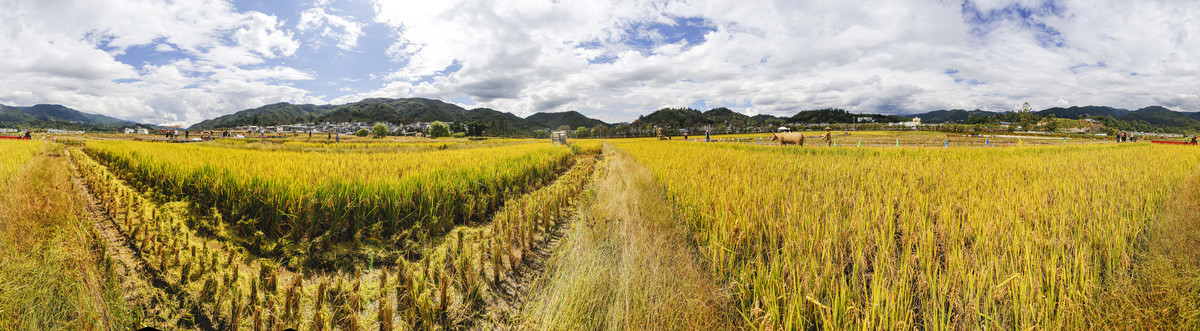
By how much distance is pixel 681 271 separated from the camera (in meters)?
2.69

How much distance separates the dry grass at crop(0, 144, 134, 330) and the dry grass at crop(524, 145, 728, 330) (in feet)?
8.20

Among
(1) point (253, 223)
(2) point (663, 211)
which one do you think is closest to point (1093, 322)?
(2) point (663, 211)

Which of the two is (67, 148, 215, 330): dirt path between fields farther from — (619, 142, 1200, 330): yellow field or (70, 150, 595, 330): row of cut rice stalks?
(619, 142, 1200, 330): yellow field

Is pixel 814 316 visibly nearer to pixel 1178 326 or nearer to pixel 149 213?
pixel 1178 326

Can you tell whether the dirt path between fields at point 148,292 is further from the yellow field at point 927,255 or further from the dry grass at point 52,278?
the yellow field at point 927,255

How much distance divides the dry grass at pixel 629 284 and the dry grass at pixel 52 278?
98.4 inches

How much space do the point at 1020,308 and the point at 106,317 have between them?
5158 mm

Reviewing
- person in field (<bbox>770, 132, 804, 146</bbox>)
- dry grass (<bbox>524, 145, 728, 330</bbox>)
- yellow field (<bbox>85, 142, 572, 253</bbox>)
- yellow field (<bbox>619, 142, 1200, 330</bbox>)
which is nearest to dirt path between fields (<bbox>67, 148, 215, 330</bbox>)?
yellow field (<bbox>85, 142, 572, 253</bbox>)

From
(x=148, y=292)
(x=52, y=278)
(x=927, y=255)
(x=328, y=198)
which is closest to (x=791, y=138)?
(x=927, y=255)

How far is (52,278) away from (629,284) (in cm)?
389

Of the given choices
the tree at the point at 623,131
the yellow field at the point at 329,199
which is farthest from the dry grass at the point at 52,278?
the tree at the point at 623,131

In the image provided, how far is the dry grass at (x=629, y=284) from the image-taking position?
7.13 ft

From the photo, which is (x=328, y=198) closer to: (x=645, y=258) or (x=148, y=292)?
(x=148, y=292)

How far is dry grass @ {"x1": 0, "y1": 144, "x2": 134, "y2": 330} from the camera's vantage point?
6.64 feet
